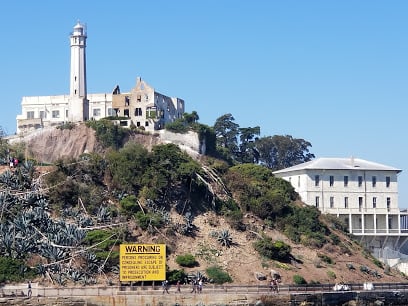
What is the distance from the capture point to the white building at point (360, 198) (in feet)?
300

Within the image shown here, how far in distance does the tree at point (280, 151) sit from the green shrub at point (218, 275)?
5666 cm

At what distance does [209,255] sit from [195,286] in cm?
923

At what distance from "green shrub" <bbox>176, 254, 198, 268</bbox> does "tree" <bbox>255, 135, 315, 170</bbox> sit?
185 ft

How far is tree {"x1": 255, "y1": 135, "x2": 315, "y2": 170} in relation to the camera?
12280 cm

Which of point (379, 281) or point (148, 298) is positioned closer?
point (148, 298)

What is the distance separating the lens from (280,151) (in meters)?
125

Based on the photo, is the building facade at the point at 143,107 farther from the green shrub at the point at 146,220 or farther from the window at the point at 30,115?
the green shrub at the point at 146,220

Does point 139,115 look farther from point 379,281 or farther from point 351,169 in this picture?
point 379,281

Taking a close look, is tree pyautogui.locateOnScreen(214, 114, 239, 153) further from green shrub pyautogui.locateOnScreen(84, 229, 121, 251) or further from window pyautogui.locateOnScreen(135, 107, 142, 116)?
green shrub pyautogui.locateOnScreen(84, 229, 121, 251)

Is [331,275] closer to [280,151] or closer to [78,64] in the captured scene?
[78,64]

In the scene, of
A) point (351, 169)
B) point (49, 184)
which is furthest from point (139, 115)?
point (49, 184)

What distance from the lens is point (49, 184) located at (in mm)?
70750

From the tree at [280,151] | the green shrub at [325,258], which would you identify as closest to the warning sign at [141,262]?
the green shrub at [325,258]

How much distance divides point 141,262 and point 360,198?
37.6 metres
